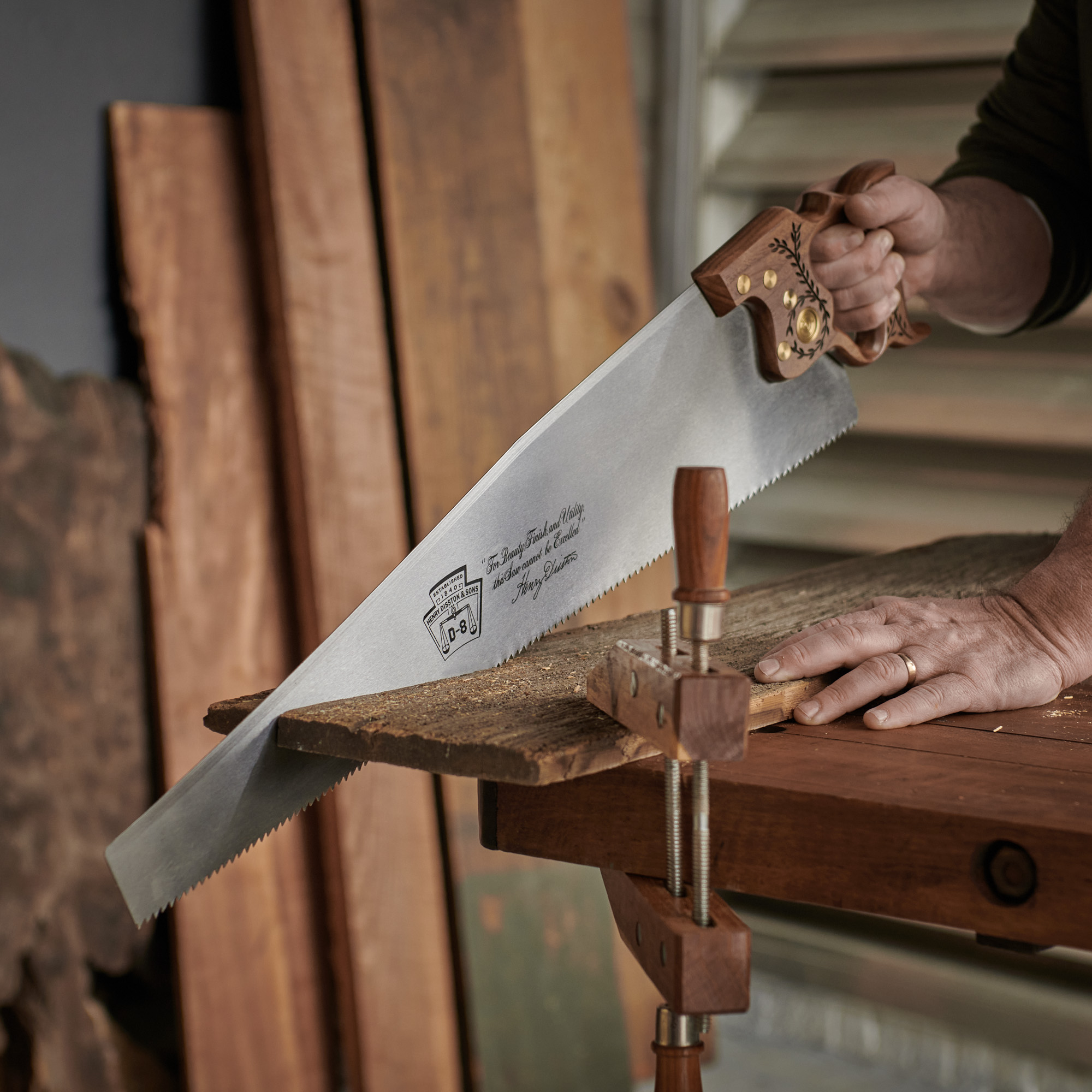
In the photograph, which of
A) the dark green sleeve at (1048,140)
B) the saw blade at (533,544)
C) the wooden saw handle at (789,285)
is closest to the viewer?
the saw blade at (533,544)

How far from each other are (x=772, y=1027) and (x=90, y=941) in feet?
5.24

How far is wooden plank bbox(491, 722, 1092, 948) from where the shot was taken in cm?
76

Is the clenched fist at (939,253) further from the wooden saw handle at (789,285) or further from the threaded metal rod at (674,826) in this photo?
the threaded metal rod at (674,826)

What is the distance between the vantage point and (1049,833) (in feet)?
2.47

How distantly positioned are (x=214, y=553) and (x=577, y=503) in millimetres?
1085

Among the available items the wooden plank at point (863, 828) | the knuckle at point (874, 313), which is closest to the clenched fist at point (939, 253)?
the knuckle at point (874, 313)

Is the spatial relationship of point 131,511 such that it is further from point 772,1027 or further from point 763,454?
point 772,1027

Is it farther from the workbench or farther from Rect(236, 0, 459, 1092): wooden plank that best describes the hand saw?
Rect(236, 0, 459, 1092): wooden plank

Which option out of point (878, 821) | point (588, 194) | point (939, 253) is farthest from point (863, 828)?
point (588, 194)

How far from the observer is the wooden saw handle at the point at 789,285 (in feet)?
3.82

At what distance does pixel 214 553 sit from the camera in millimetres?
2025

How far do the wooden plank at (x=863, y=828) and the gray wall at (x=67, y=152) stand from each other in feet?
4.52

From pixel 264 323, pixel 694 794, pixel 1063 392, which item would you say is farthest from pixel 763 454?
pixel 1063 392

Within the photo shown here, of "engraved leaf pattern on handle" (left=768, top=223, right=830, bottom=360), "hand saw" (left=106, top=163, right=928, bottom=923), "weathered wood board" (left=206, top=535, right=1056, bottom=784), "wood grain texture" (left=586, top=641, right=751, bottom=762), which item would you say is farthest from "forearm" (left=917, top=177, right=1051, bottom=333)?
"wood grain texture" (left=586, top=641, right=751, bottom=762)
